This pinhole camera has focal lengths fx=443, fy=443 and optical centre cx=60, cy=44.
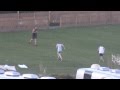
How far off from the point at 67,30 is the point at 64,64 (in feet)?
35.6

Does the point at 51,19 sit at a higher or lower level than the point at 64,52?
higher

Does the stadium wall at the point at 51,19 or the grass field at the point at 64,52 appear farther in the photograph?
the stadium wall at the point at 51,19

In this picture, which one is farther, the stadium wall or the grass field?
the stadium wall

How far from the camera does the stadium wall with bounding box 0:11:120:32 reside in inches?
1214

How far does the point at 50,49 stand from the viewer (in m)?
25.2

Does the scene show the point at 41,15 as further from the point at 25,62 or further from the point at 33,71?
the point at 33,71

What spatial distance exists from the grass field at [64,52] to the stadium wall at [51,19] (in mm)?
895

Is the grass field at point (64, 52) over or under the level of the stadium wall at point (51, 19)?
Answer: under

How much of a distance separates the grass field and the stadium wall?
35.2 inches

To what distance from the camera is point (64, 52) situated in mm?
24578

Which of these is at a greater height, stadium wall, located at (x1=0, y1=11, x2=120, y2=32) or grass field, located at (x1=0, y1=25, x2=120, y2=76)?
stadium wall, located at (x1=0, y1=11, x2=120, y2=32)

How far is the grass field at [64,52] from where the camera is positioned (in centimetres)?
2102

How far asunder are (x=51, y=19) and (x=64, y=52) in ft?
30.5
